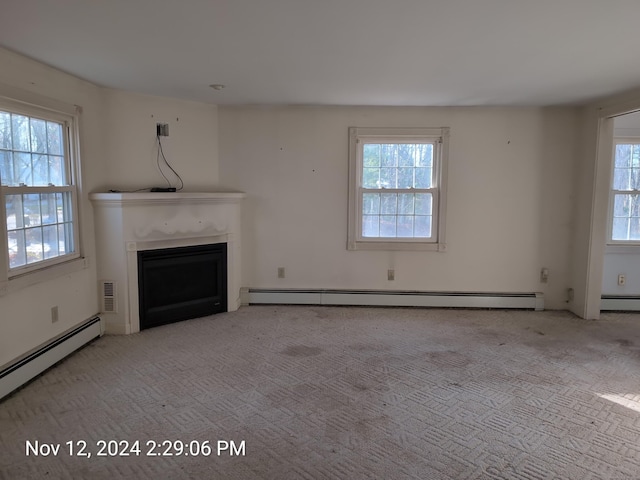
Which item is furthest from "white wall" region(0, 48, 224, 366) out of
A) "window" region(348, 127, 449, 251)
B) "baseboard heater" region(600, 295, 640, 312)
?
"baseboard heater" region(600, 295, 640, 312)

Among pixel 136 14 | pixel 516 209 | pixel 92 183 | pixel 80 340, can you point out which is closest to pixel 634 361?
pixel 516 209

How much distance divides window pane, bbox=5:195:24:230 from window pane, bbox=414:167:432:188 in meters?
3.64

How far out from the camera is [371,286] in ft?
15.8

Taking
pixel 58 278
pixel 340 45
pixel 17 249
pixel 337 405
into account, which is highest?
pixel 340 45

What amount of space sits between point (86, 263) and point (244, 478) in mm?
2558

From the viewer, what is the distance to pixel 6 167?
9.28 ft

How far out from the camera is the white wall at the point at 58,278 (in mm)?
2795

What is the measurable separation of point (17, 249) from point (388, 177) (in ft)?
11.4

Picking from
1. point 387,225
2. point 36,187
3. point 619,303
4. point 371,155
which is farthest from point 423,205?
point 36,187

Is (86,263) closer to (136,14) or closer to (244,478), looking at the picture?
(136,14)

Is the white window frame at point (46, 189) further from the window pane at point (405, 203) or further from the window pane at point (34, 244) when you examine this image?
the window pane at point (405, 203)

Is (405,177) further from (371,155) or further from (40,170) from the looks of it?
(40,170)

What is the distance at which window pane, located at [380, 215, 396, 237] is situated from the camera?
4750 mm

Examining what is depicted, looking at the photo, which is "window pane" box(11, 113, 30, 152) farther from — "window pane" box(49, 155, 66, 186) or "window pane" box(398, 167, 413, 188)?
"window pane" box(398, 167, 413, 188)
